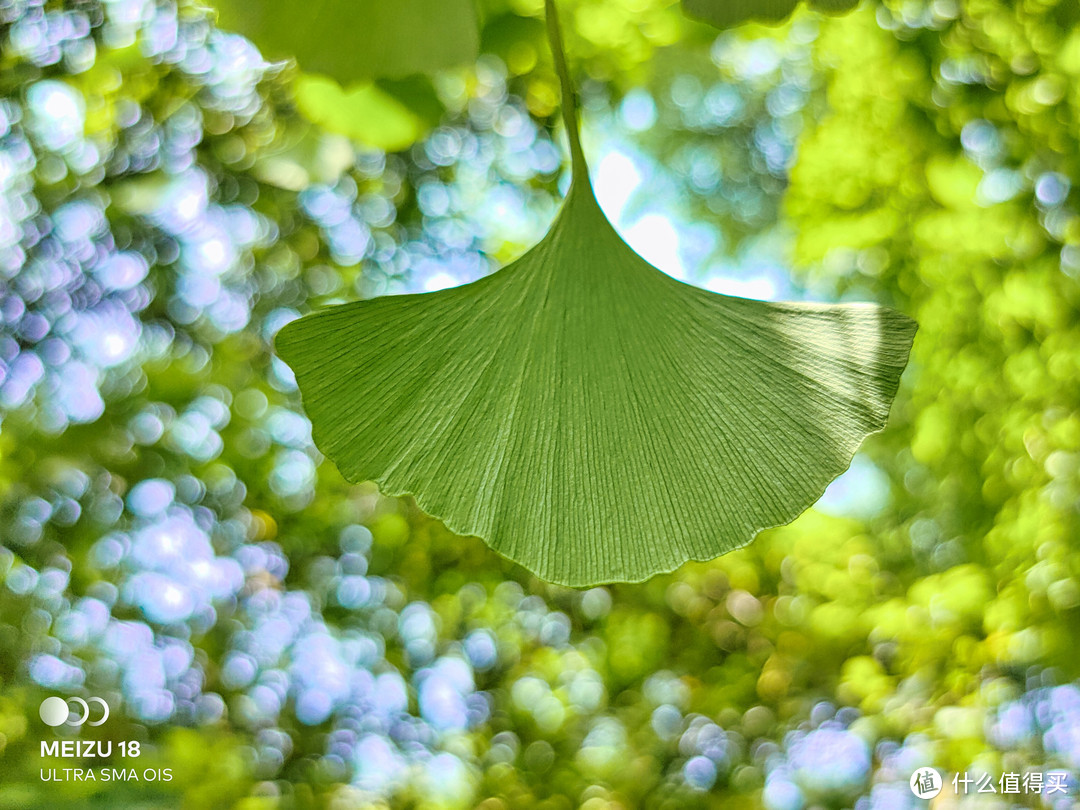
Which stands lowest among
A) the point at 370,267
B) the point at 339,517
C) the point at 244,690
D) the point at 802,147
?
the point at 244,690

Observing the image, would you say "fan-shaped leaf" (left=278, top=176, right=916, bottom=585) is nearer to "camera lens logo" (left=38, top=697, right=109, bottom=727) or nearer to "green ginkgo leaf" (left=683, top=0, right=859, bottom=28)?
"green ginkgo leaf" (left=683, top=0, right=859, bottom=28)

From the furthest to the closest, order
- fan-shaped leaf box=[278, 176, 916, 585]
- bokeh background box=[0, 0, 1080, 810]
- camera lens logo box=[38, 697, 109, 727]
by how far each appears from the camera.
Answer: camera lens logo box=[38, 697, 109, 727], bokeh background box=[0, 0, 1080, 810], fan-shaped leaf box=[278, 176, 916, 585]

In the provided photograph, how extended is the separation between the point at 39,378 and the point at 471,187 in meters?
1.05

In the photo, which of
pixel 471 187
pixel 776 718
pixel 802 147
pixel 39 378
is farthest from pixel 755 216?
pixel 39 378

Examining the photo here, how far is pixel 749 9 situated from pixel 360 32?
28 centimetres

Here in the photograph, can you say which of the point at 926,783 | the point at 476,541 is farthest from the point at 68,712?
the point at 926,783

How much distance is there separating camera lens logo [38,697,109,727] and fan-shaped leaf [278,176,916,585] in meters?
1.47

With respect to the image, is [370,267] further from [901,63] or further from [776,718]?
[776,718]

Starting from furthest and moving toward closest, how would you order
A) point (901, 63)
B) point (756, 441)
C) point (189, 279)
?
point (189, 279), point (901, 63), point (756, 441)

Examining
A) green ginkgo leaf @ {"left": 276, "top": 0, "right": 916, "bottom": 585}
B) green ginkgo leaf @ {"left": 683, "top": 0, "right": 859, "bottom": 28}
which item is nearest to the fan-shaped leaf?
green ginkgo leaf @ {"left": 276, "top": 0, "right": 916, "bottom": 585}

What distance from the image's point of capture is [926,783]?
1.21 m

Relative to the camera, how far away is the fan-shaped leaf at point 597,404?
34 centimetres

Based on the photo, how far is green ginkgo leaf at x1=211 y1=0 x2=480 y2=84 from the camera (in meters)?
0.52

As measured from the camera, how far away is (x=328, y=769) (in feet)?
5.69
